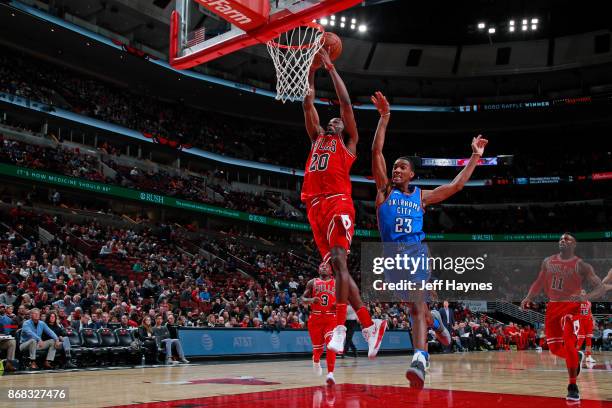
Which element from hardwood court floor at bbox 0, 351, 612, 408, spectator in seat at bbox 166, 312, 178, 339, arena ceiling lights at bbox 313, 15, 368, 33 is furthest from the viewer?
arena ceiling lights at bbox 313, 15, 368, 33

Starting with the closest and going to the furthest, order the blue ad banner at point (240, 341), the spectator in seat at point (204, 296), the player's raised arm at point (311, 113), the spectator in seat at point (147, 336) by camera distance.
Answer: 1. the player's raised arm at point (311, 113)
2. the spectator in seat at point (147, 336)
3. the blue ad banner at point (240, 341)
4. the spectator in seat at point (204, 296)

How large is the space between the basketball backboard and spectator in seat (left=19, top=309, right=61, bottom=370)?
6.36 metres

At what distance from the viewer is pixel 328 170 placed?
6391 millimetres

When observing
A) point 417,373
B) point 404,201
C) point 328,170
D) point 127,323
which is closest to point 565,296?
point 404,201

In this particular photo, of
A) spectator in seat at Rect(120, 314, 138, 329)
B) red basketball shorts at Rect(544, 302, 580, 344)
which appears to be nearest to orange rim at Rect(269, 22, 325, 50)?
red basketball shorts at Rect(544, 302, 580, 344)

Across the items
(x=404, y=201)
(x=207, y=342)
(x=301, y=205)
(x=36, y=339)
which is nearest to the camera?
(x=404, y=201)

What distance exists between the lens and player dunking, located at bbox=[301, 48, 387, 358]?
6.10m

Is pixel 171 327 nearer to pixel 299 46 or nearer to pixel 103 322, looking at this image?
pixel 103 322

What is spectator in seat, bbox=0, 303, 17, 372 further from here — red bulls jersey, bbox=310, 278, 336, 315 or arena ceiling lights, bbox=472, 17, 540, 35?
arena ceiling lights, bbox=472, 17, 540, 35

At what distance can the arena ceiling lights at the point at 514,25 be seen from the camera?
112 ft

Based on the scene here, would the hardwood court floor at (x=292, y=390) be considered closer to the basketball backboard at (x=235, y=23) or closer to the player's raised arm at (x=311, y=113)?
the player's raised arm at (x=311, y=113)

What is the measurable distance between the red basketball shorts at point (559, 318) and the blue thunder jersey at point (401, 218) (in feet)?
8.56

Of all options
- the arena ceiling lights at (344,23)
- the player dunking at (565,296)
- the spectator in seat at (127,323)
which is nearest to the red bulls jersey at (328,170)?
the player dunking at (565,296)

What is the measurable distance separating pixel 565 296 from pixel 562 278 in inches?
10.8
